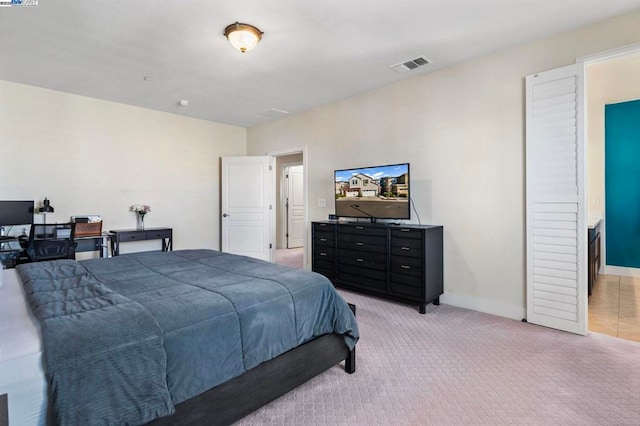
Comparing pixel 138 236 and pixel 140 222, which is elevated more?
pixel 140 222

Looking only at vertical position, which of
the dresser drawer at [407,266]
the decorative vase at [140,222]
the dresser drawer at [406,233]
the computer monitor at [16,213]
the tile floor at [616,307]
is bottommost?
the tile floor at [616,307]

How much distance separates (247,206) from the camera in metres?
5.80

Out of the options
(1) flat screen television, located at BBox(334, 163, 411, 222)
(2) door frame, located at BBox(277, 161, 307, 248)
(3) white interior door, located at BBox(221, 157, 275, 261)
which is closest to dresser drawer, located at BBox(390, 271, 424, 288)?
(1) flat screen television, located at BBox(334, 163, 411, 222)

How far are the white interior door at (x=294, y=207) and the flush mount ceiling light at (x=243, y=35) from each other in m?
5.39

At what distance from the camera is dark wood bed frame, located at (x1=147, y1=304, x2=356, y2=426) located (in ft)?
4.65

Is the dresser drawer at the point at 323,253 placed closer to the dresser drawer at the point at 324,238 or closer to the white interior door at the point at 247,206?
the dresser drawer at the point at 324,238

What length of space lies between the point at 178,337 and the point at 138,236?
3840mm

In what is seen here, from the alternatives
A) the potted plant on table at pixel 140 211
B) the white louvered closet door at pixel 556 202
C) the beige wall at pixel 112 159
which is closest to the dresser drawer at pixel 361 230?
the white louvered closet door at pixel 556 202

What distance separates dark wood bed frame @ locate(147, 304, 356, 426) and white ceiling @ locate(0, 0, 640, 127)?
2472mm

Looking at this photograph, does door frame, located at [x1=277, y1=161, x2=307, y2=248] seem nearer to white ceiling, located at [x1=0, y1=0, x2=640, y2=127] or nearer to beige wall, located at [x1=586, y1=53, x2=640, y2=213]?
white ceiling, located at [x1=0, y1=0, x2=640, y2=127]

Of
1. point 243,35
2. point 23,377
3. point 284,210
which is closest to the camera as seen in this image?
point 23,377

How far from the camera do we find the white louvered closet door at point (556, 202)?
9.05 ft

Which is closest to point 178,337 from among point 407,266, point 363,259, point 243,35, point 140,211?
point 243,35

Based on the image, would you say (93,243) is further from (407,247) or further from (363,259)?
(407,247)
